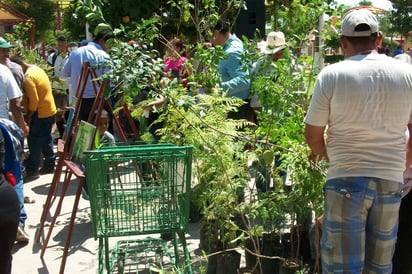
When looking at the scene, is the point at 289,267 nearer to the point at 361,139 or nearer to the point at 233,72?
the point at 361,139

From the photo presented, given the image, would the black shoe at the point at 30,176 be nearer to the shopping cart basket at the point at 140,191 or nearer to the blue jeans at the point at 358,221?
the shopping cart basket at the point at 140,191

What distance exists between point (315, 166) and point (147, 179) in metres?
1.13

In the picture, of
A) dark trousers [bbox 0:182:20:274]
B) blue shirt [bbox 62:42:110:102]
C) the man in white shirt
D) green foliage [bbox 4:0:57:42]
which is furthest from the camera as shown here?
green foliage [bbox 4:0:57:42]

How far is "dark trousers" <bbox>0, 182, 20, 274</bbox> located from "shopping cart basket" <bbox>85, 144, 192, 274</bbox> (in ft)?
1.51

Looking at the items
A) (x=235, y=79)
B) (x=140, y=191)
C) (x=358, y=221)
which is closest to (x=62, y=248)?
(x=140, y=191)

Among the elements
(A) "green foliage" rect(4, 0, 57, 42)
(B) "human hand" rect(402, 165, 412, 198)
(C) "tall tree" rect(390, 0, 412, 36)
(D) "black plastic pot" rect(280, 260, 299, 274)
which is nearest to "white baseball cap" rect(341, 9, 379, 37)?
(B) "human hand" rect(402, 165, 412, 198)

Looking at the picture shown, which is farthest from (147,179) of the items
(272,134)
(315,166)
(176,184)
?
(315,166)

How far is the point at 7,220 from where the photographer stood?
3049 millimetres

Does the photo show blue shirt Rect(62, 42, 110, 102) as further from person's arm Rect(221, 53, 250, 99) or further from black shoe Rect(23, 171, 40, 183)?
person's arm Rect(221, 53, 250, 99)

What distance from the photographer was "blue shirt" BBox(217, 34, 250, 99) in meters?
4.91

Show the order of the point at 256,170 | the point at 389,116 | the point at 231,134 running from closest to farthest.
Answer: the point at 389,116 → the point at 231,134 → the point at 256,170

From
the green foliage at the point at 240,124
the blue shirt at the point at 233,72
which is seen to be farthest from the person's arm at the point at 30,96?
the green foliage at the point at 240,124

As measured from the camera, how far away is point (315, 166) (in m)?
3.31

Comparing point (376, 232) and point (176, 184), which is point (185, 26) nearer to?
point (176, 184)
